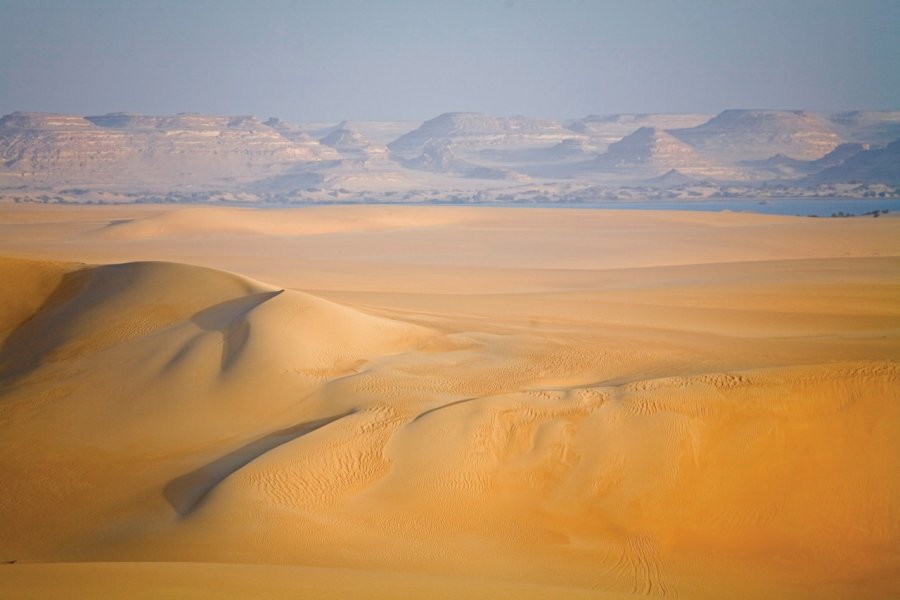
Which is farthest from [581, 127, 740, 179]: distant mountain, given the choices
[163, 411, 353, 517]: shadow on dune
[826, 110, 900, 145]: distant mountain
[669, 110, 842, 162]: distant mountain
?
[163, 411, 353, 517]: shadow on dune

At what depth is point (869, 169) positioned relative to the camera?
122438 mm

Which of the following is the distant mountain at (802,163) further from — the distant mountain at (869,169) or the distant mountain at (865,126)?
the distant mountain at (865,126)

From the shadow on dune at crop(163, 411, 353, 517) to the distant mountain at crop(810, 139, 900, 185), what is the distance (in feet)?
401

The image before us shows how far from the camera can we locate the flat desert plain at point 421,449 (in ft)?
24.9

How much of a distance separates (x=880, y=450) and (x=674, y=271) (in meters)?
19.3

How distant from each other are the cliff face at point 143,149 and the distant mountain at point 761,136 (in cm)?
8182

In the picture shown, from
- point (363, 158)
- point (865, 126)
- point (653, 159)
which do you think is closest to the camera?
point (653, 159)

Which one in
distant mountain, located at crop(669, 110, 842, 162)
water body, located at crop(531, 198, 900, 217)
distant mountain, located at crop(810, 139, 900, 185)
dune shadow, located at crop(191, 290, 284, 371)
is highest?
distant mountain, located at crop(669, 110, 842, 162)

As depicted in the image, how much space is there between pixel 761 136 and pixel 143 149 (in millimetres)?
125593

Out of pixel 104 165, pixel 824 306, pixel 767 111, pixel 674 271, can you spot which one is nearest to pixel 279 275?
pixel 674 271

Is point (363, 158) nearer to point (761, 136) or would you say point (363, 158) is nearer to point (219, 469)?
point (761, 136)

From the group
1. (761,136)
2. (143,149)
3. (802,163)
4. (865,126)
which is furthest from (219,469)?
(865,126)

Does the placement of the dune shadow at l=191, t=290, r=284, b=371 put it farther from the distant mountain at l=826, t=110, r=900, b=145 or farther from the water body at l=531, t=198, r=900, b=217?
the distant mountain at l=826, t=110, r=900, b=145

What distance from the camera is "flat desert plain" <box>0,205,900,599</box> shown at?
7598 mm
